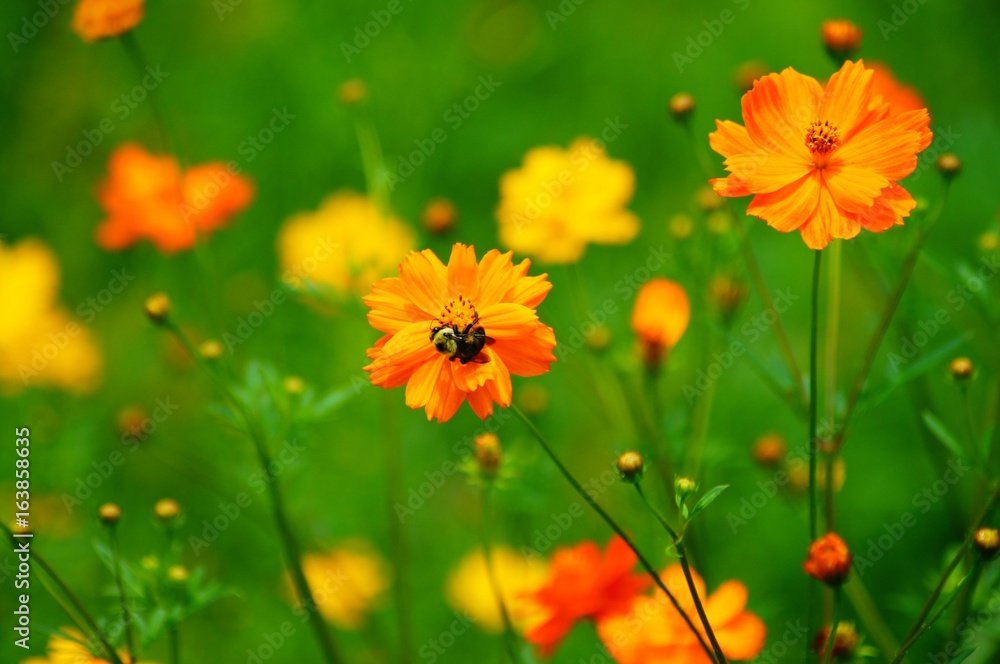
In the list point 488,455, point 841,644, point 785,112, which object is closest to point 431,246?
point 488,455

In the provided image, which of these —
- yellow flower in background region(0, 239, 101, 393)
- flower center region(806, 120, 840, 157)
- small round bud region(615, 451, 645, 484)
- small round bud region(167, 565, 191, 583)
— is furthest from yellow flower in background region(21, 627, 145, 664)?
yellow flower in background region(0, 239, 101, 393)

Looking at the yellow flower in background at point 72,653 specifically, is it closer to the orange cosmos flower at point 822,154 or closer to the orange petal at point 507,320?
the orange petal at point 507,320

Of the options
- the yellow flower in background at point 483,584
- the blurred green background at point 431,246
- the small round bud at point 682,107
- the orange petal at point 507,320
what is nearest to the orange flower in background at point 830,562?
the orange petal at point 507,320

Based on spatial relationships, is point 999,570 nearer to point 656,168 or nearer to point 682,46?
point 656,168

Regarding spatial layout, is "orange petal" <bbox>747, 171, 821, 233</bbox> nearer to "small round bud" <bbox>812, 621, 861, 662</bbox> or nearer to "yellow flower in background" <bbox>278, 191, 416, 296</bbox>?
"small round bud" <bbox>812, 621, 861, 662</bbox>

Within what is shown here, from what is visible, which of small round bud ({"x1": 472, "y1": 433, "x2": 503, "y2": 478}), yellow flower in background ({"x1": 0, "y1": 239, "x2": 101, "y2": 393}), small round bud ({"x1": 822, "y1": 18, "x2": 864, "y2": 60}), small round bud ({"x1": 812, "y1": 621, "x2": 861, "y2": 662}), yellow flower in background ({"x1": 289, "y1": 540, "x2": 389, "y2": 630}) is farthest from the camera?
yellow flower in background ({"x1": 0, "y1": 239, "x2": 101, "y2": 393})

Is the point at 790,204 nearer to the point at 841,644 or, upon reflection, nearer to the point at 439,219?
the point at 841,644
